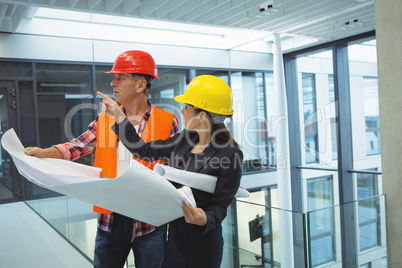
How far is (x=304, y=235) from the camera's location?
1865mm

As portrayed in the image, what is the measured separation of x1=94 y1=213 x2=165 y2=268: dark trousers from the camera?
4.86 feet

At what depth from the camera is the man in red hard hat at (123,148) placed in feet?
4.86

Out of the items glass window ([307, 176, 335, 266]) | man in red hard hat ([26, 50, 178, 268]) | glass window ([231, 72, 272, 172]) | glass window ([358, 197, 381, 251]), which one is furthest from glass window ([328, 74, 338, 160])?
man in red hard hat ([26, 50, 178, 268])

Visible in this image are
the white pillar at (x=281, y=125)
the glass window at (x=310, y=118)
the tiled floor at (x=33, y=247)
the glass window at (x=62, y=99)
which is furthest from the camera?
the glass window at (x=310, y=118)

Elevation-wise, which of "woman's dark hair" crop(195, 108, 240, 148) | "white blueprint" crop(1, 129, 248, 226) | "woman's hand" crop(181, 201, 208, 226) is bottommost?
"woman's hand" crop(181, 201, 208, 226)

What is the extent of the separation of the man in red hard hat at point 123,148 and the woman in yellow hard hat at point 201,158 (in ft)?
0.38

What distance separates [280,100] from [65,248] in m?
4.62

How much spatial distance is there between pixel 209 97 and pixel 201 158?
0.25 metres

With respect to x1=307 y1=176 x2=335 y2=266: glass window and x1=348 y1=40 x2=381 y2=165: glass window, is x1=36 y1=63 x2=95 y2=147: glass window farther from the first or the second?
x1=348 y1=40 x2=381 y2=165: glass window

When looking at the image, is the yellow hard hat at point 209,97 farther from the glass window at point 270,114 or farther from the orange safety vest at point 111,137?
the glass window at point 270,114

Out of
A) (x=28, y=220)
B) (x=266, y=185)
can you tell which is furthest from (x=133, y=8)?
(x=266, y=185)

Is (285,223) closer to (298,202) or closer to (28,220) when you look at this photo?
(28,220)

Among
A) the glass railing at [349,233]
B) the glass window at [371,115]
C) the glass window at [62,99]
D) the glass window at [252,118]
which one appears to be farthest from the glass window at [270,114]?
the glass railing at [349,233]

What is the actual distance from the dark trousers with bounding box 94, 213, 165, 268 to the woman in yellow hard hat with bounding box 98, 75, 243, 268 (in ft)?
0.52
